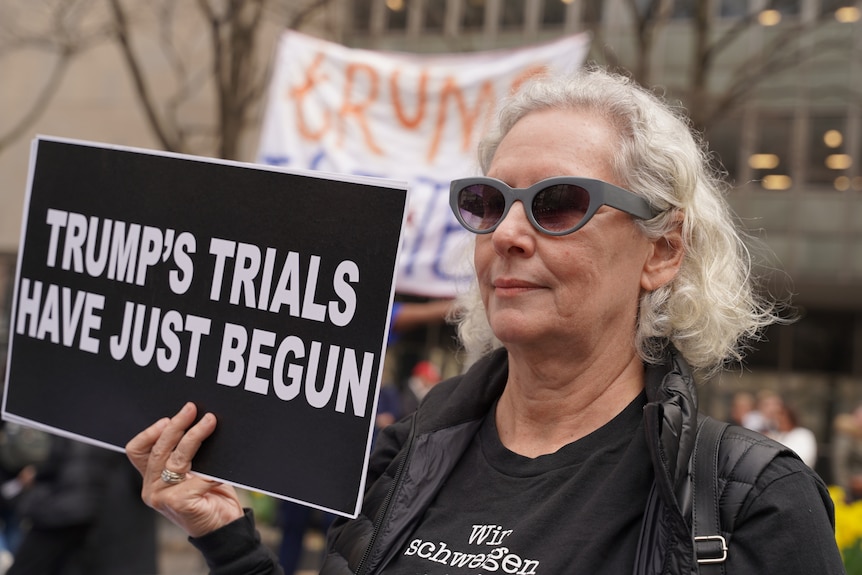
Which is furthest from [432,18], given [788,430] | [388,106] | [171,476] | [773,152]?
[171,476]

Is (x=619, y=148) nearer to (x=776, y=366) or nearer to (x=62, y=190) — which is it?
(x=62, y=190)

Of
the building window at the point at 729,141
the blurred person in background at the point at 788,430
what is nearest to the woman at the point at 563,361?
the blurred person in background at the point at 788,430

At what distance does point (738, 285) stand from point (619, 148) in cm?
41

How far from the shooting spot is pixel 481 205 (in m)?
2.02

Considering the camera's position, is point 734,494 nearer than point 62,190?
Yes

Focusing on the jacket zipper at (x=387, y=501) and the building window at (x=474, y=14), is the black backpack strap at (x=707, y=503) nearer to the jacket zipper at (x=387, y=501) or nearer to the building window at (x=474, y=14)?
the jacket zipper at (x=387, y=501)

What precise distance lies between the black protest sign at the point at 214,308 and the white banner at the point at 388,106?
3.84m

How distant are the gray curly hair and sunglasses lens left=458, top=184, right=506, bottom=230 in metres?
0.19

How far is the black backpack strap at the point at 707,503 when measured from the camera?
5.17 ft

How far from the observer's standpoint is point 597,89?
2.03 metres

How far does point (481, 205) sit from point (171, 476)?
850 millimetres

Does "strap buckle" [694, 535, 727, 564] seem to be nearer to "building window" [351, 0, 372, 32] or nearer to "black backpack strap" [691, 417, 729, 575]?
"black backpack strap" [691, 417, 729, 575]

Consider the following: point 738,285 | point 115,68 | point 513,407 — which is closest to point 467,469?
point 513,407

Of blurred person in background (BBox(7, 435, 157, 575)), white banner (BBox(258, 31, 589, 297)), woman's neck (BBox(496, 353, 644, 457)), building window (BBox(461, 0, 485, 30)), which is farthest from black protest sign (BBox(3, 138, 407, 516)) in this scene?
building window (BBox(461, 0, 485, 30))
